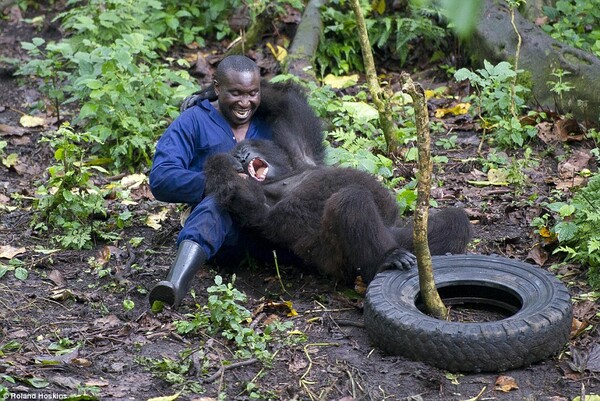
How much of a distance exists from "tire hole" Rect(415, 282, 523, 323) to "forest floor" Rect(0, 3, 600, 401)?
45 cm

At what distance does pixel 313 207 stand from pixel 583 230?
6.28ft

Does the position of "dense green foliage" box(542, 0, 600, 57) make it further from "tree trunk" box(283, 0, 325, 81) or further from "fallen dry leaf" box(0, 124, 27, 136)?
"fallen dry leaf" box(0, 124, 27, 136)

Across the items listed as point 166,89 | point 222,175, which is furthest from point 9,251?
point 166,89

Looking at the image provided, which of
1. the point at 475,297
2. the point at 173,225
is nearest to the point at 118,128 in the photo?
the point at 173,225

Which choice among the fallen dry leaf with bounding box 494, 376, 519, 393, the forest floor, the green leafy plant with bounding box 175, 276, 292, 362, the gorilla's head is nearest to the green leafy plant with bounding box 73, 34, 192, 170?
the forest floor

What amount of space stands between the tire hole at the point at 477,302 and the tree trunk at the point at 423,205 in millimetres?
198

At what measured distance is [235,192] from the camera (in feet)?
20.3

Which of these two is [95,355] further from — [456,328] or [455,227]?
[455,227]

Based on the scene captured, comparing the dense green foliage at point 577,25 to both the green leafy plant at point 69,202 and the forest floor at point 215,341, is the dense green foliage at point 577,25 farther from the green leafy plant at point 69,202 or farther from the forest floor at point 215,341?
the green leafy plant at point 69,202

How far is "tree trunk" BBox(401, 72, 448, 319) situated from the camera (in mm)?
4777

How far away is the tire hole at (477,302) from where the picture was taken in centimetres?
557

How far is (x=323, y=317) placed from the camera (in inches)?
225

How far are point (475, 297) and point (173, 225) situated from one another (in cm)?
270

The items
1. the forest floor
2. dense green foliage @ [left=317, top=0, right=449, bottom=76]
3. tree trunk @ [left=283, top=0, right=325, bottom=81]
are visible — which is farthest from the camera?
dense green foliage @ [left=317, top=0, right=449, bottom=76]
